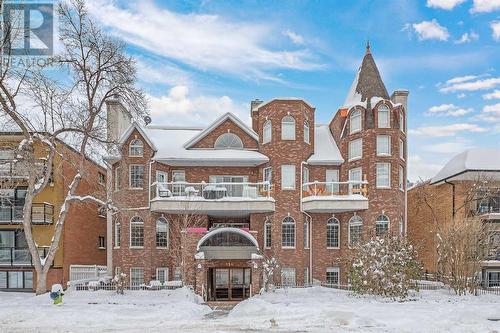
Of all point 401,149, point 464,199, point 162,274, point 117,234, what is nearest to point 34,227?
point 117,234

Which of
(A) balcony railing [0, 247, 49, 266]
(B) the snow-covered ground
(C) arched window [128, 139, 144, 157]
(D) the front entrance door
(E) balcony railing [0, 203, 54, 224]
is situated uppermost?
(C) arched window [128, 139, 144, 157]

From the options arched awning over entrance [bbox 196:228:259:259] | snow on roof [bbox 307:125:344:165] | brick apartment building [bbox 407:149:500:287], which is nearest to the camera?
arched awning over entrance [bbox 196:228:259:259]

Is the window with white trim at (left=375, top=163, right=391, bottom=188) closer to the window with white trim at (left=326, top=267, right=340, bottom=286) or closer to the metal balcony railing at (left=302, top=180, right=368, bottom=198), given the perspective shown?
the metal balcony railing at (left=302, top=180, right=368, bottom=198)

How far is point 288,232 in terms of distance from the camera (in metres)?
28.6

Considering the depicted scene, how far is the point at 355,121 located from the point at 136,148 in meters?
13.8

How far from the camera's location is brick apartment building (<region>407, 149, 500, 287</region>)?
29.9 meters

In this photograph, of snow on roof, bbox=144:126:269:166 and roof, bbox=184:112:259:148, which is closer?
snow on roof, bbox=144:126:269:166

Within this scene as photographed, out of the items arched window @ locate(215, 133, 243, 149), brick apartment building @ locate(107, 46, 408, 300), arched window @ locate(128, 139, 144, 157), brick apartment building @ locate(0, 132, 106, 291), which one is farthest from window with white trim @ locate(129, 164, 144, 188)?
arched window @ locate(215, 133, 243, 149)

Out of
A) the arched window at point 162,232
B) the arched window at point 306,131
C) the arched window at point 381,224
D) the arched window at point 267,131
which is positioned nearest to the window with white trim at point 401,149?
the arched window at point 381,224

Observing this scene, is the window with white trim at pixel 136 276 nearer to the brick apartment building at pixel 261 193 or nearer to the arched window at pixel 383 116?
the brick apartment building at pixel 261 193

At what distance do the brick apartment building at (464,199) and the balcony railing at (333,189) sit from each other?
5579 millimetres

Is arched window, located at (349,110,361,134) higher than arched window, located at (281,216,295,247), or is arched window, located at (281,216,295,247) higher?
arched window, located at (349,110,361,134)

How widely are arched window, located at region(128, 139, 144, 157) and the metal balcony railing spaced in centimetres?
1017

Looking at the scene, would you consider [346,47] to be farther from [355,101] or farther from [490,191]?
[490,191]
